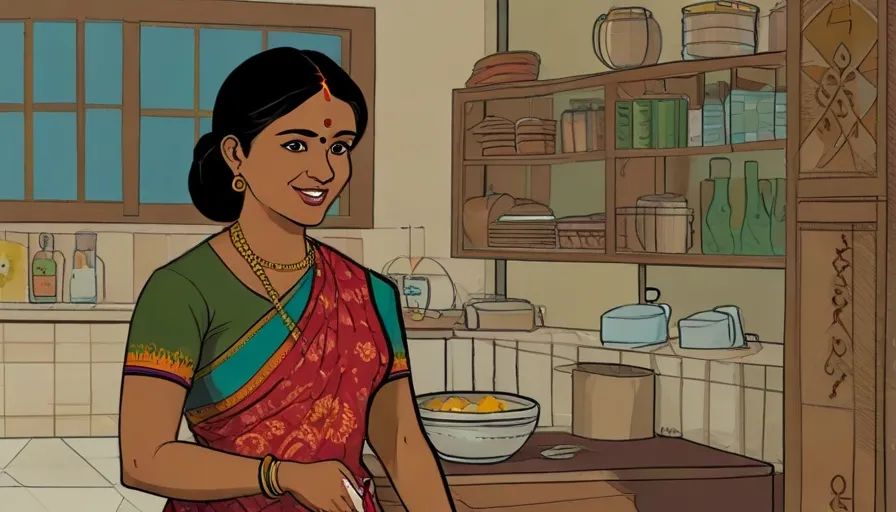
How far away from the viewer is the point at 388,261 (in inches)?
95.5

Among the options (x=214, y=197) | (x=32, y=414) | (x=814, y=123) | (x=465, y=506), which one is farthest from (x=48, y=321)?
(x=814, y=123)

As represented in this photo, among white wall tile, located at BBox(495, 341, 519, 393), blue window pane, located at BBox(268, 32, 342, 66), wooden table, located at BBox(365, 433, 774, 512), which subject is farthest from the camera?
white wall tile, located at BBox(495, 341, 519, 393)

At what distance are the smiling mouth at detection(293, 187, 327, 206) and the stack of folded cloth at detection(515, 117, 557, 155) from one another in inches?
34.4

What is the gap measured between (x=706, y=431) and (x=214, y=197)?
1.42m

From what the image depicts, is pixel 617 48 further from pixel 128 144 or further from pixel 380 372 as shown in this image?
pixel 128 144

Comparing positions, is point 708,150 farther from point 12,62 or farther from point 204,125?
point 12,62

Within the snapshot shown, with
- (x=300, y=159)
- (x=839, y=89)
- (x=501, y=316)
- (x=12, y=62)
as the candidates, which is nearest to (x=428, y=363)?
(x=501, y=316)

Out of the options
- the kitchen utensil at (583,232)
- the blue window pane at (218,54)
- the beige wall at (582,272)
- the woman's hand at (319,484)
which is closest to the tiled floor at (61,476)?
the woman's hand at (319,484)

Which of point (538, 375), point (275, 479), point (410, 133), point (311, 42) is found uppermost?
point (311, 42)

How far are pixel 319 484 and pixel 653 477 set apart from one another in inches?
33.7

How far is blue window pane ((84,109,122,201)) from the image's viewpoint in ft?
8.07

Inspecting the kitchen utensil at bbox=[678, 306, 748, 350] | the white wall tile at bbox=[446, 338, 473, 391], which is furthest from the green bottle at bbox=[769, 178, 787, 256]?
the white wall tile at bbox=[446, 338, 473, 391]

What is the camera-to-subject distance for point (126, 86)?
2463 mm

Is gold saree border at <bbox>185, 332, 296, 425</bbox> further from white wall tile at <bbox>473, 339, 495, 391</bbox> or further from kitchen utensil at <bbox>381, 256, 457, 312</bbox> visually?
white wall tile at <bbox>473, 339, 495, 391</bbox>
